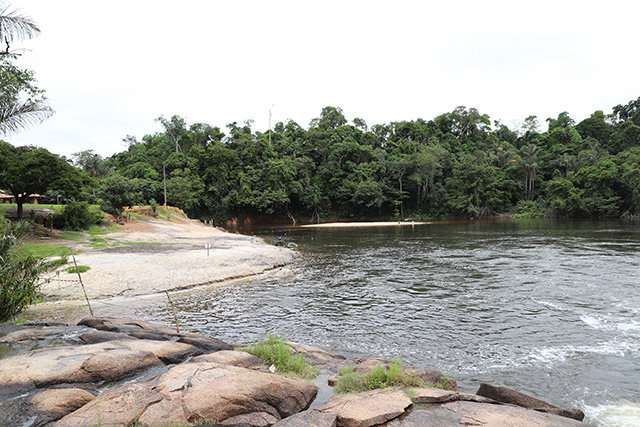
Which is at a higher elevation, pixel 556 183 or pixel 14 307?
pixel 556 183

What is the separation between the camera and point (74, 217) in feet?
101

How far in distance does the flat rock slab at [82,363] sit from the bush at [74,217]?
1107 inches

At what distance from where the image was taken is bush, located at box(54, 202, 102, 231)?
99.7ft

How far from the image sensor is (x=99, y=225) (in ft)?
117

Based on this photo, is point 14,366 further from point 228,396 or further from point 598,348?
point 598,348

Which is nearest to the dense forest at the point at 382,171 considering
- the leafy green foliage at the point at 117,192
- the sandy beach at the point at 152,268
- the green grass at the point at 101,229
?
the leafy green foliage at the point at 117,192

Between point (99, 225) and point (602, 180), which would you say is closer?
point (99, 225)

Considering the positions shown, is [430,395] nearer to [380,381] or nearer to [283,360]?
[380,381]

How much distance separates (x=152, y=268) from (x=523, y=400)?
1710cm

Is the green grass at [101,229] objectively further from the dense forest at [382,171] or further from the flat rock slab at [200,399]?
the flat rock slab at [200,399]

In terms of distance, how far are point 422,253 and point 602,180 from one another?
185 feet

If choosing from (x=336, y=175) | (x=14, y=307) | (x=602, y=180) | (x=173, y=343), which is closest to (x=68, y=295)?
(x=14, y=307)

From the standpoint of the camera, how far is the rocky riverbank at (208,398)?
476 cm

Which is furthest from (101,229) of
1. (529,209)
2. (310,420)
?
(529,209)
